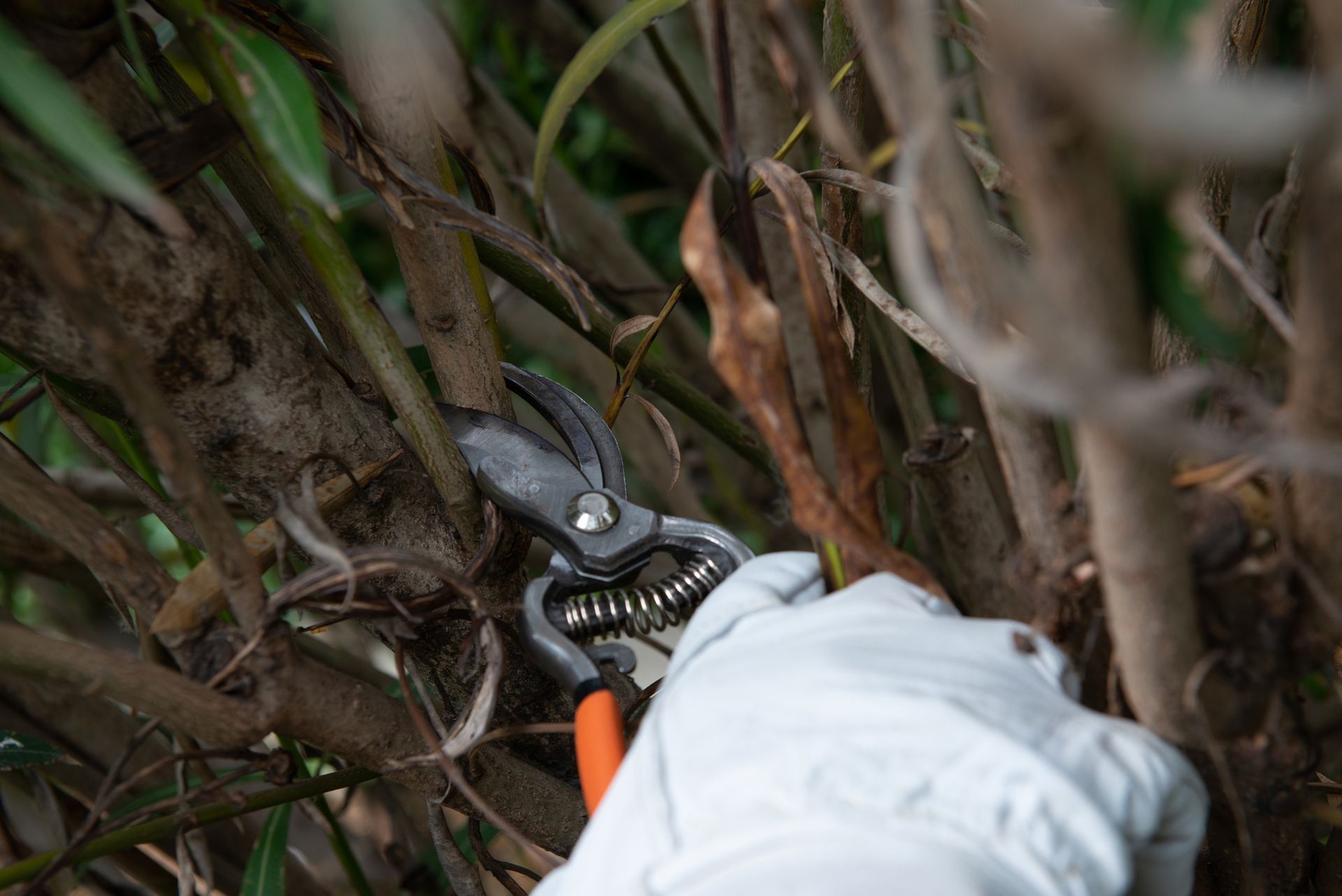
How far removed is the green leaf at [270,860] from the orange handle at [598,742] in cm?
28

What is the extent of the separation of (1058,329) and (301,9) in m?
1.98

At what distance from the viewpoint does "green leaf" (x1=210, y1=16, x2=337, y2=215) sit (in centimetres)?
32

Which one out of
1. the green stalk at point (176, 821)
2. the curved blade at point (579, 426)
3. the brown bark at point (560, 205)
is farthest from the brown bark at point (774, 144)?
the green stalk at point (176, 821)

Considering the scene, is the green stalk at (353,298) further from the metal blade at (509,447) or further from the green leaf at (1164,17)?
the green leaf at (1164,17)

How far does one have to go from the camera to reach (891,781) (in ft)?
0.86

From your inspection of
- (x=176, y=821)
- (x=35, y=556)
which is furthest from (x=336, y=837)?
(x=35, y=556)

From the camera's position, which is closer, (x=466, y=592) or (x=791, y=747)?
(x=791, y=747)

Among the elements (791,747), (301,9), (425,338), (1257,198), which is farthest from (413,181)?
(301,9)

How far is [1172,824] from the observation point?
29 cm

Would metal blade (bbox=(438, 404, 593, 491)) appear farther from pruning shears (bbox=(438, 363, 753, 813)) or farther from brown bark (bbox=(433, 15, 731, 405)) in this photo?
brown bark (bbox=(433, 15, 731, 405))

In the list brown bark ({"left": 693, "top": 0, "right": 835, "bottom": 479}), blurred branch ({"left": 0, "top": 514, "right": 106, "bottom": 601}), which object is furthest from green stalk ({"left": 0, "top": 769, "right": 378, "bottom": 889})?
brown bark ({"left": 693, "top": 0, "right": 835, "bottom": 479})

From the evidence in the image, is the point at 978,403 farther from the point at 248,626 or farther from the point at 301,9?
the point at 301,9

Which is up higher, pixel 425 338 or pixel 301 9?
pixel 301 9

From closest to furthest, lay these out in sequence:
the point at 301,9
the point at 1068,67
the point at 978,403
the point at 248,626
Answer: the point at 1068,67 → the point at 248,626 → the point at 978,403 → the point at 301,9
